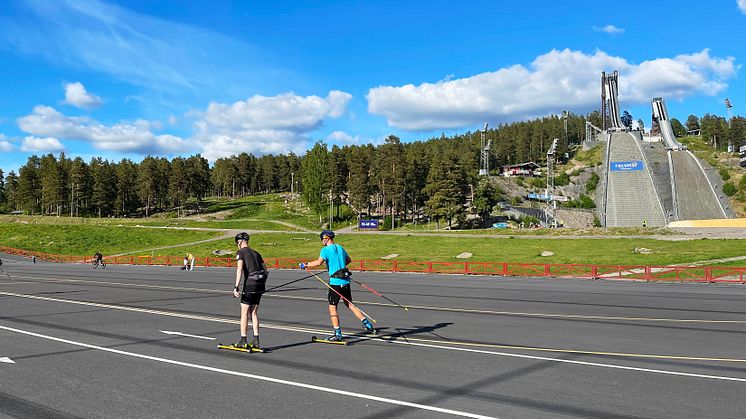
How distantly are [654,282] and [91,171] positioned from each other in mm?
143215

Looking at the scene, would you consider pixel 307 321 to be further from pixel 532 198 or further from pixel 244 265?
pixel 532 198

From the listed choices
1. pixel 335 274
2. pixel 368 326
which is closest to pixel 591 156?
pixel 368 326

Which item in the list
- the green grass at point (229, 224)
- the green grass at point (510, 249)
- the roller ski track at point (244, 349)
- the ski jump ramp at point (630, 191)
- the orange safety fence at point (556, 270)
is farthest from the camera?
the green grass at point (229, 224)

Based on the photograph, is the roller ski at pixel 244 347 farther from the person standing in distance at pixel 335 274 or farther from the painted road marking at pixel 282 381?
the person standing in distance at pixel 335 274

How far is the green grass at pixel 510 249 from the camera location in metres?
42.8

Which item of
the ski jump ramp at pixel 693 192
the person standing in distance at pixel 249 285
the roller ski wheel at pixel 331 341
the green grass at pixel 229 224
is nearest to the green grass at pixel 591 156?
the ski jump ramp at pixel 693 192

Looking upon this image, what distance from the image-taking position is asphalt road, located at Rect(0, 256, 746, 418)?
257 inches

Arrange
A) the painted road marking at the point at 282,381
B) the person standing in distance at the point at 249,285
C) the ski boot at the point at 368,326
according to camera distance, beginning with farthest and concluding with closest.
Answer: the ski boot at the point at 368,326 → the person standing in distance at the point at 249,285 → the painted road marking at the point at 282,381

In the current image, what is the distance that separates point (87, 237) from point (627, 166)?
359 ft

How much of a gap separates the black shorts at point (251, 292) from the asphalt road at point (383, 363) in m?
1.07

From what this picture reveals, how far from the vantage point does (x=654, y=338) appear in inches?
462

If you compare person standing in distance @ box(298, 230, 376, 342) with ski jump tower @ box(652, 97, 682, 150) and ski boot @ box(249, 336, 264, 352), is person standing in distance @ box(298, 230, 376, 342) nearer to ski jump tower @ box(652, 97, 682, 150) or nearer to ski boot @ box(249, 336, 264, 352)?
ski boot @ box(249, 336, 264, 352)

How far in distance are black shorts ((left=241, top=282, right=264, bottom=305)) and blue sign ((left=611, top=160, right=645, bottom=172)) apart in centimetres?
12272

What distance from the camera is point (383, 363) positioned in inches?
353
